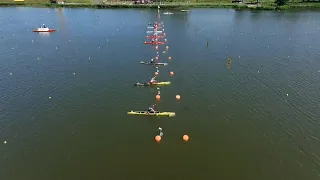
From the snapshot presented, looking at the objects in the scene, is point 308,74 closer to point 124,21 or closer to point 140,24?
point 140,24

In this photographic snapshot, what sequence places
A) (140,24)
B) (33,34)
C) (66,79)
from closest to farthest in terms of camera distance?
(66,79)
(33,34)
(140,24)

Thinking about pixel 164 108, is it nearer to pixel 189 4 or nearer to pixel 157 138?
pixel 157 138

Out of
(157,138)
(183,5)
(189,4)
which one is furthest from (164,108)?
(189,4)

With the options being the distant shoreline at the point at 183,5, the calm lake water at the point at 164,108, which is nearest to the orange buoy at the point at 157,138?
the calm lake water at the point at 164,108

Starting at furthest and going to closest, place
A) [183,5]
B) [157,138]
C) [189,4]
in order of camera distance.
→ [189,4], [183,5], [157,138]

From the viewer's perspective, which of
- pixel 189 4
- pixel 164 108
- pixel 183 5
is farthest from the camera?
pixel 189 4

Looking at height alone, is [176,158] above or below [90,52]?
below

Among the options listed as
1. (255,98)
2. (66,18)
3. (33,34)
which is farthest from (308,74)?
(66,18)

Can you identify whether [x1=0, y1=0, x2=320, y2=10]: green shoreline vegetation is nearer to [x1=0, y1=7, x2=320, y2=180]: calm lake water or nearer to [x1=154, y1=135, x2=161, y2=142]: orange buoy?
[x1=0, y1=7, x2=320, y2=180]: calm lake water
